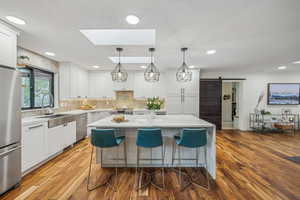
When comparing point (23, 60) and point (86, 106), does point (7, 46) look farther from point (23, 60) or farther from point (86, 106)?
point (86, 106)

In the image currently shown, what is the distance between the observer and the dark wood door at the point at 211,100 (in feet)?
18.4

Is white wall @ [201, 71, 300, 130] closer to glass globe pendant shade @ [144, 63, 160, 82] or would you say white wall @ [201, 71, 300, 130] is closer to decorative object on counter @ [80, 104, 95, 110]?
glass globe pendant shade @ [144, 63, 160, 82]

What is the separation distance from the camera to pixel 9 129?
2.03m

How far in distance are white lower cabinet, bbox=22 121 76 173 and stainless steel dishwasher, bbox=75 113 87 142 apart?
0.47 metres

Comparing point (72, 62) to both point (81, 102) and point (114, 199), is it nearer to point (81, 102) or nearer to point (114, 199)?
point (81, 102)

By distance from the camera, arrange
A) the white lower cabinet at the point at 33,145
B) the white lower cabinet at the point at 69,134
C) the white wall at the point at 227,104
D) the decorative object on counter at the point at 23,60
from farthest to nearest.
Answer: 1. the white wall at the point at 227,104
2. the white lower cabinet at the point at 69,134
3. the decorative object on counter at the point at 23,60
4. the white lower cabinet at the point at 33,145

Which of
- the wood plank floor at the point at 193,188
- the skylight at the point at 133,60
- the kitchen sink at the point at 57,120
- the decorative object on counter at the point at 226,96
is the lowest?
the wood plank floor at the point at 193,188

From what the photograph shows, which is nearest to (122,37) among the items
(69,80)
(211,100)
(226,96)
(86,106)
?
(69,80)

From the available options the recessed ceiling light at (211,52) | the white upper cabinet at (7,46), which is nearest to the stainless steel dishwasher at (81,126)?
the white upper cabinet at (7,46)

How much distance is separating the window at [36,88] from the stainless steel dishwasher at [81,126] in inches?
37.2

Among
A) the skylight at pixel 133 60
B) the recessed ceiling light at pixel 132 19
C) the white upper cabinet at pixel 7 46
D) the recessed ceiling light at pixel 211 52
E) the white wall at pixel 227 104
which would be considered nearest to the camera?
the recessed ceiling light at pixel 132 19

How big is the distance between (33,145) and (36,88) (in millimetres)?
1819

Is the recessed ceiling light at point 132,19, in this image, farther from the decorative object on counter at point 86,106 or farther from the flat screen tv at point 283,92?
the flat screen tv at point 283,92

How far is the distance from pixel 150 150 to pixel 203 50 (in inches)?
99.4
